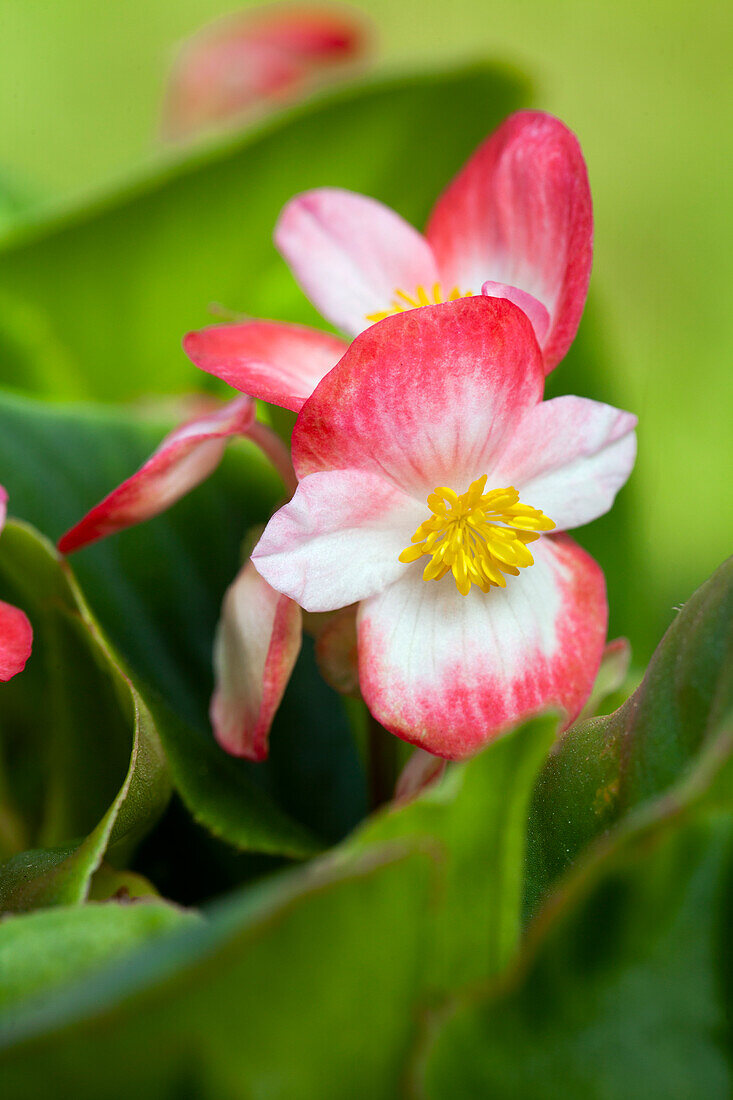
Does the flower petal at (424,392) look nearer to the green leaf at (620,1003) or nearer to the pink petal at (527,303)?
the pink petal at (527,303)

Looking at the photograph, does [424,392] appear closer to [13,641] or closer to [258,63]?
[13,641]

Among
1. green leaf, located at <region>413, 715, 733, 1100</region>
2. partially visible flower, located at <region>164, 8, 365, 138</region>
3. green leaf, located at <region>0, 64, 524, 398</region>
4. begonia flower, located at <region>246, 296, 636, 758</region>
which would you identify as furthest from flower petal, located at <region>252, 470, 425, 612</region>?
partially visible flower, located at <region>164, 8, 365, 138</region>

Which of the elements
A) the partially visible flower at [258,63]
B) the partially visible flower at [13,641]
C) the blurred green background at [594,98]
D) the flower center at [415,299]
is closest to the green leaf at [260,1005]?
the partially visible flower at [13,641]

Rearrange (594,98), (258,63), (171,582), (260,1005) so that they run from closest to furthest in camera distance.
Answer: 1. (260,1005)
2. (171,582)
3. (258,63)
4. (594,98)

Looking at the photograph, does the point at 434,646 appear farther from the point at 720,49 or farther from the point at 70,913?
the point at 720,49

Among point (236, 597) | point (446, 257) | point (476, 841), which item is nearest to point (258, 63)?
point (446, 257)

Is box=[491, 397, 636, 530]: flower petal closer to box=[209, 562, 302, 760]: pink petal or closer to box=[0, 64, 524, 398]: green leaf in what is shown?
box=[209, 562, 302, 760]: pink petal
